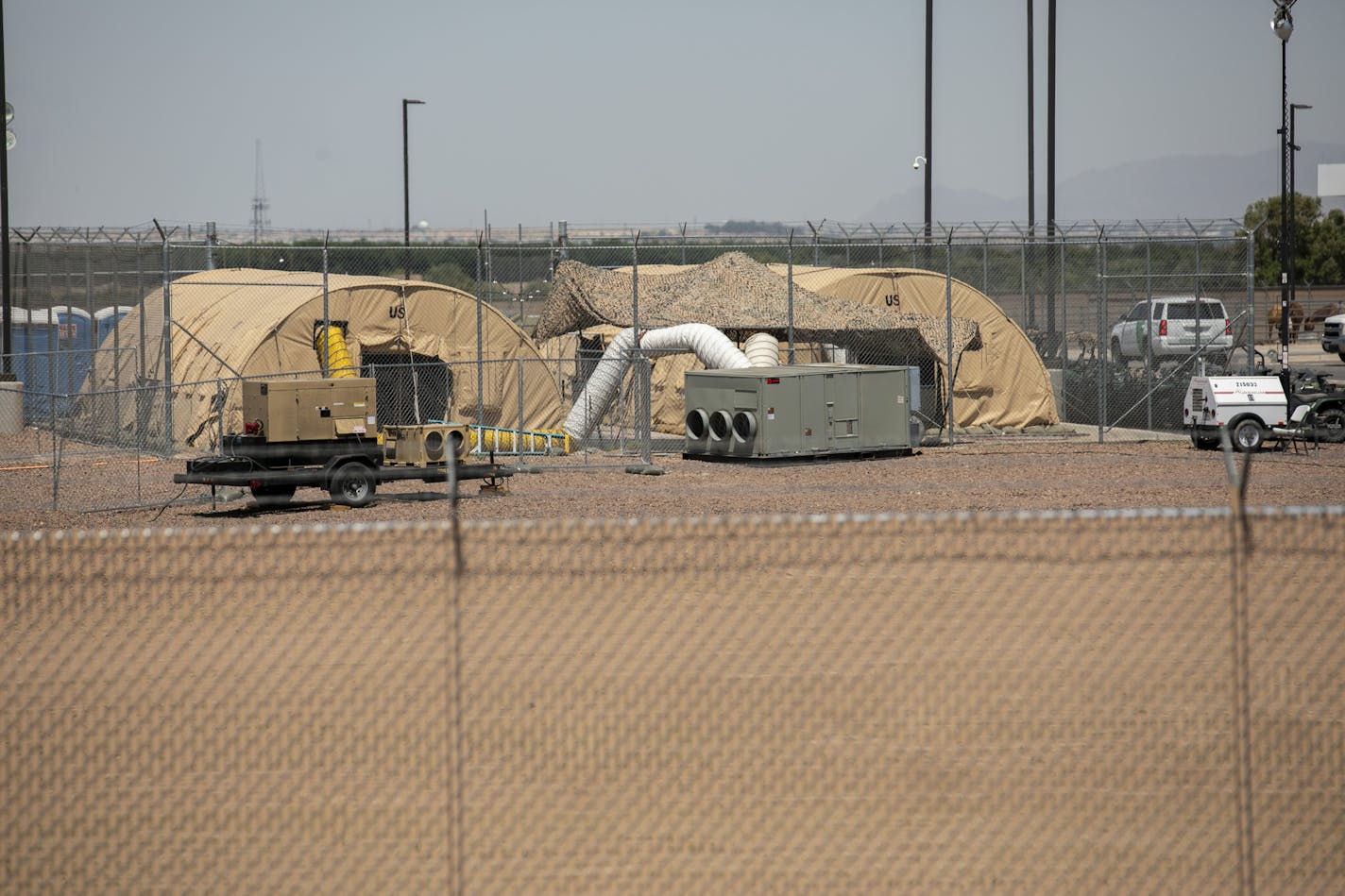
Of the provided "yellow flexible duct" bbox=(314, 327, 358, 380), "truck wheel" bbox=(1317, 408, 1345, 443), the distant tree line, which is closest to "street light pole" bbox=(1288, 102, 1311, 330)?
the distant tree line

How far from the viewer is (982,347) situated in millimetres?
27906

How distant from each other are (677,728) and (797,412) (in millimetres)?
14671

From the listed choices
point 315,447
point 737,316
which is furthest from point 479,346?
point 315,447

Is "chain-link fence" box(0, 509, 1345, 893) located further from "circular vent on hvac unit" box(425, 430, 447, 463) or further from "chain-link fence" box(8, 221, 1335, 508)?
"chain-link fence" box(8, 221, 1335, 508)

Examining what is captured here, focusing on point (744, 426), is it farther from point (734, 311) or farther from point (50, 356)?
point (50, 356)

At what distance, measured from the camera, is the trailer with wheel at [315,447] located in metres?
17.2

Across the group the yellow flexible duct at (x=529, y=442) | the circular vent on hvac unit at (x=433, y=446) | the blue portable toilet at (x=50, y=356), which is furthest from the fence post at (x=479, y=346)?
the blue portable toilet at (x=50, y=356)

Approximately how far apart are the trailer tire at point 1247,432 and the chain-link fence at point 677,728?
10.9 metres

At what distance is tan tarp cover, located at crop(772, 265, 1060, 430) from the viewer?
28047 millimetres

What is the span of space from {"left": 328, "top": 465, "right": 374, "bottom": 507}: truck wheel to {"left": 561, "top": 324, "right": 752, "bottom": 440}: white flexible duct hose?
6744 mm

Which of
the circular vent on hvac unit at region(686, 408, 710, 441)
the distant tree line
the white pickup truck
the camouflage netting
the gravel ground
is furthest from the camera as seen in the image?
the distant tree line

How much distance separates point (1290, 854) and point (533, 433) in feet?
58.9

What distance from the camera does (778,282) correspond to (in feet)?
89.6

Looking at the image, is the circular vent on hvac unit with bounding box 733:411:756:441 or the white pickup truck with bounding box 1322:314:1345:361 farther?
the white pickup truck with bounding box 1322:314:1345:361
